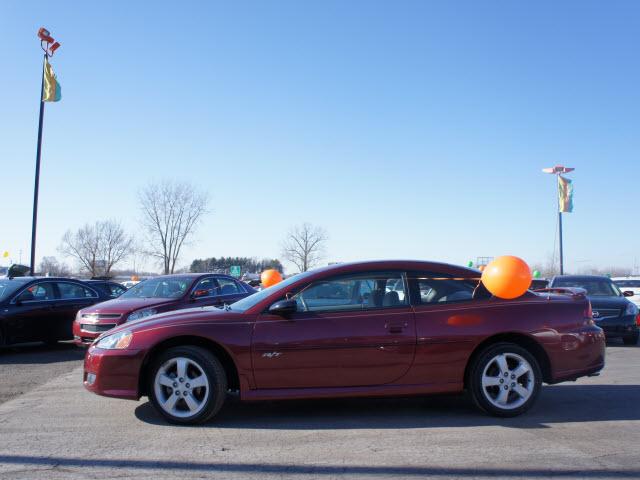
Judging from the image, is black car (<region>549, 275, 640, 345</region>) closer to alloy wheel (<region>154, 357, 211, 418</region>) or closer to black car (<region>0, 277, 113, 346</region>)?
alloy wheel (<region>154, 357, 211, 418</region>)

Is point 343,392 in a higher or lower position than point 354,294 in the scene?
lower

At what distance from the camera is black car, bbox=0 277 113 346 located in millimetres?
10969

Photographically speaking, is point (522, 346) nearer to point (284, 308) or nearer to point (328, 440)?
point (328, 440)

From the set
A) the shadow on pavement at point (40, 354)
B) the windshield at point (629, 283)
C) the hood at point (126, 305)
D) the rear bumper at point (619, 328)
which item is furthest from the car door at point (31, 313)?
the windshield at point (629, 283)

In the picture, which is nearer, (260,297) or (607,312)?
(260,297)

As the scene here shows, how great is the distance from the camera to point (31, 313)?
36.9ft

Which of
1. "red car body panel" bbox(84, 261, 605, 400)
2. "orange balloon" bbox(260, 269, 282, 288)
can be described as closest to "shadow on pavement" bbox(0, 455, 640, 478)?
"red car body panel" bbox(84, 261, 605, 400)

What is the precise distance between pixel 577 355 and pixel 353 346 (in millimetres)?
2261

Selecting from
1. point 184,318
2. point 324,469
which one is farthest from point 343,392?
point 184,318

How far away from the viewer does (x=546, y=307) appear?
6016mm

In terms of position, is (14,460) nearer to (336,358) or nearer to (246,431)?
(246,431)

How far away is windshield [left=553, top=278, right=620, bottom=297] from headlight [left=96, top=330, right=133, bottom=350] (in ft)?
35.7

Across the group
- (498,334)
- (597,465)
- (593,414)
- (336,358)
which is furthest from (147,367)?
(593,414)

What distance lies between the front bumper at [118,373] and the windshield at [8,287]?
660 centimetres
